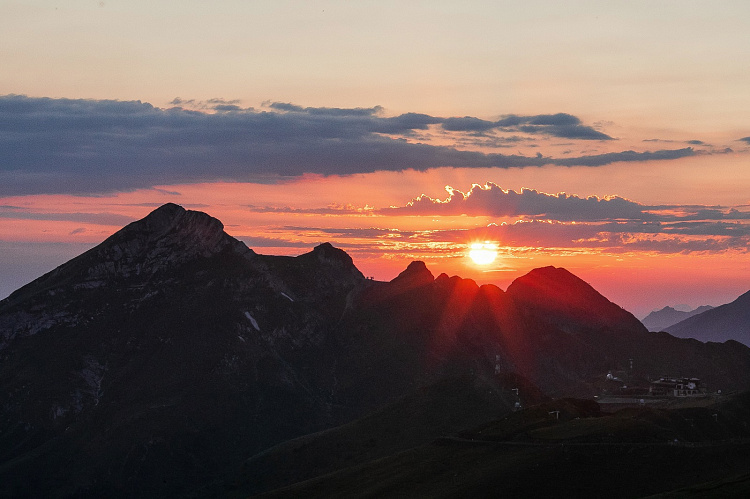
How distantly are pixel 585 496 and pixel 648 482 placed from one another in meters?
13.6

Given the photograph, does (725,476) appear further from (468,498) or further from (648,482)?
(468,498)

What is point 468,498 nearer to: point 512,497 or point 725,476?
point 512,497

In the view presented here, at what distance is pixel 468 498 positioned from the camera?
199375 millimetres

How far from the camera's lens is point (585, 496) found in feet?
622

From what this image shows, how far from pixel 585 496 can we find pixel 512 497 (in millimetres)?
14262

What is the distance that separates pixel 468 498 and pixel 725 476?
49.8 metres

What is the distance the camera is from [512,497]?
7657 inches

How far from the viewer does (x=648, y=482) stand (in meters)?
193

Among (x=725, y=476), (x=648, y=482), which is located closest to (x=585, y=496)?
(x=648, y=482)

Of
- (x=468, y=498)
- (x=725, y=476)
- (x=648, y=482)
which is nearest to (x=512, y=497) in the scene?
(x=468, y=498)

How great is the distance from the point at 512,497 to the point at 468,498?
379 inches

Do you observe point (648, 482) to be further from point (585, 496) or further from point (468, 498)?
point (468, 498)

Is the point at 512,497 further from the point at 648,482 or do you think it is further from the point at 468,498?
the point at 648,482
